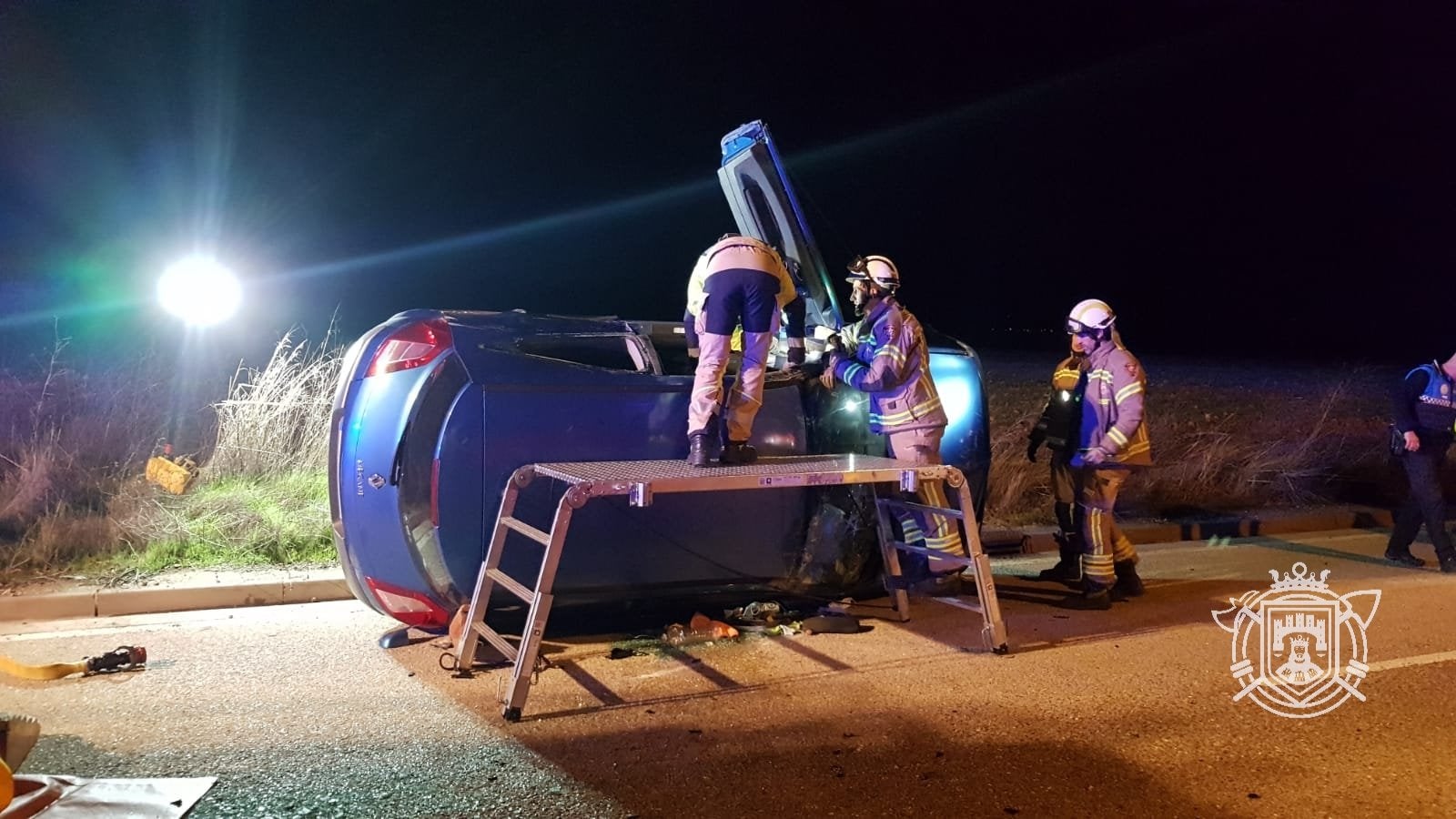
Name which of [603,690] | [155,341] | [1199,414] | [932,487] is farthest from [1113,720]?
[155,341]

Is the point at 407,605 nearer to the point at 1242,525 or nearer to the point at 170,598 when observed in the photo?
the point at 170,598

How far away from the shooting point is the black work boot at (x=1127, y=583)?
20.8 feet

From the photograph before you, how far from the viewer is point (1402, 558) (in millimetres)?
7473

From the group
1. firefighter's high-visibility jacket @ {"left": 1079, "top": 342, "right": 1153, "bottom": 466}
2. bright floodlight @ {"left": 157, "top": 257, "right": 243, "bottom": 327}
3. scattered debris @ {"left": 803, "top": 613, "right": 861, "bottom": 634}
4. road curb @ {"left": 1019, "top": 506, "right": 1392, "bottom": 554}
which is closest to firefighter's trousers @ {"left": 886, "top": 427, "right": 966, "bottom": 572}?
scattered debris @ {"left": 803, "top": 613, "right": 861, "bottom": 634}

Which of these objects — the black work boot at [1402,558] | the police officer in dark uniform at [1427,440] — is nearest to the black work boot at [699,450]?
the police officer in dark uniform at [1427,440]

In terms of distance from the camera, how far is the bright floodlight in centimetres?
1034

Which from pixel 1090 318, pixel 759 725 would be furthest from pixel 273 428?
pixel 1090 318

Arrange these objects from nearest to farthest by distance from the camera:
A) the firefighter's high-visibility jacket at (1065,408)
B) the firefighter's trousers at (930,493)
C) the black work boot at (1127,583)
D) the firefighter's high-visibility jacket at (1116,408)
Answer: the firefighter's trousers at (930,493)
the firefighter's high-visibility jacket at (1116,408)
the black work boot at (1127,583)
the firefighter's high-visibility jacket at (1065,408)

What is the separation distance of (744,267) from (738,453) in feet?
2.87

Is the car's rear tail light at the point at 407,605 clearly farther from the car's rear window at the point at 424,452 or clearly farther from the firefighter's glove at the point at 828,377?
the firefighter's glove at the point at 828,377

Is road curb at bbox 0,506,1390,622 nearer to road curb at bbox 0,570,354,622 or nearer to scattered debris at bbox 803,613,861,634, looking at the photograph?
road curb at bbox 0,570,354,622

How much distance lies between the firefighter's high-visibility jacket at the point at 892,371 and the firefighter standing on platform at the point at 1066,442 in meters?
1.49

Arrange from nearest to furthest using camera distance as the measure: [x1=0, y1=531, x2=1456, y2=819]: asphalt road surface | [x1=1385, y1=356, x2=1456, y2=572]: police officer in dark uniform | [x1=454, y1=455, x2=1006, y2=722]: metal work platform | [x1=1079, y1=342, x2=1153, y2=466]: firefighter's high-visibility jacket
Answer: [x1=0, y1=531, x2=1456, y2=819]: asphalt road surface → [x1=454, y1=455, x2=1006, y2=722]: metal work platform → [x1=1079, y1=342, x2=1153, y2=466]: firefighter's high-visibility jacket → [x1=1385, y1=356, x2=1456, y2=572]: police officer in dark uniform

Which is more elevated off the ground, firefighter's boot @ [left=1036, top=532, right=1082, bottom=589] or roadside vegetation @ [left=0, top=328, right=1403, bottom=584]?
roadside vegetation @ [left=0, top=328, right=1403, bottom=584]
